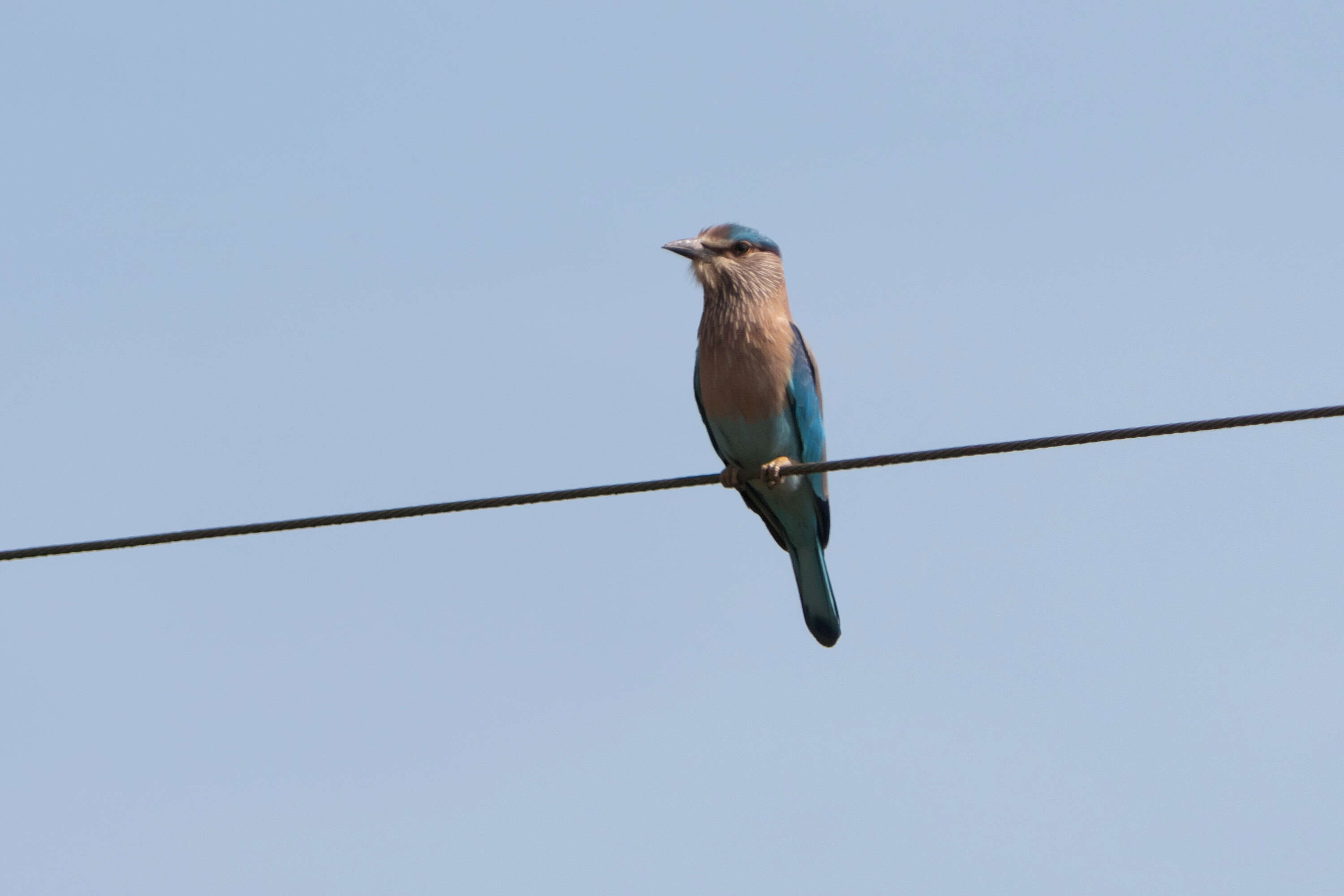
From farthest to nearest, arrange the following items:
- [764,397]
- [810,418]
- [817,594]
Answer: [817,594]
[810,418]
[764,397]

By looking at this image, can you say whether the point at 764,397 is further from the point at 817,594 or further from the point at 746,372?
the point at 817,594

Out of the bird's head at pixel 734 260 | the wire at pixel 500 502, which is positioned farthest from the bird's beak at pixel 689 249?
the wire at pixel 500 502

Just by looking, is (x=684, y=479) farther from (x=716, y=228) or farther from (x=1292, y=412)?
(x=716, y=228)

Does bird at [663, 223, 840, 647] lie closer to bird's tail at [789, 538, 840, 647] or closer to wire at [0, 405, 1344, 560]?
bird's tail at [789, 538, 840, 647]

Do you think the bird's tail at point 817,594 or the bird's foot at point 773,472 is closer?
the bird's foot at point 773,472

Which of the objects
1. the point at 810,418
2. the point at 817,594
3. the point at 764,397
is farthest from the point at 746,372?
the point at 817,594

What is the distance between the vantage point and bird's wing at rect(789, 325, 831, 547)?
7.54m

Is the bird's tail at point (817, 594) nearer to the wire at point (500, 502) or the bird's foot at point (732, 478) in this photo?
the bird's foot at point (732, 478)

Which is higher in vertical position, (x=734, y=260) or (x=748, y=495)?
(x=734, y=260)

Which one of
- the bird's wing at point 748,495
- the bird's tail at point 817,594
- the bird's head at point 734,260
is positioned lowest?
the bird's tail at point 817,594

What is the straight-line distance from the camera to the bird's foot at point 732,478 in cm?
734

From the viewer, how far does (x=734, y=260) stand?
26.0 ft

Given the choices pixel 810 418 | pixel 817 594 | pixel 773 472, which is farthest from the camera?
pixel 817 594

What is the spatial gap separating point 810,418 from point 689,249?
114 centimetres
